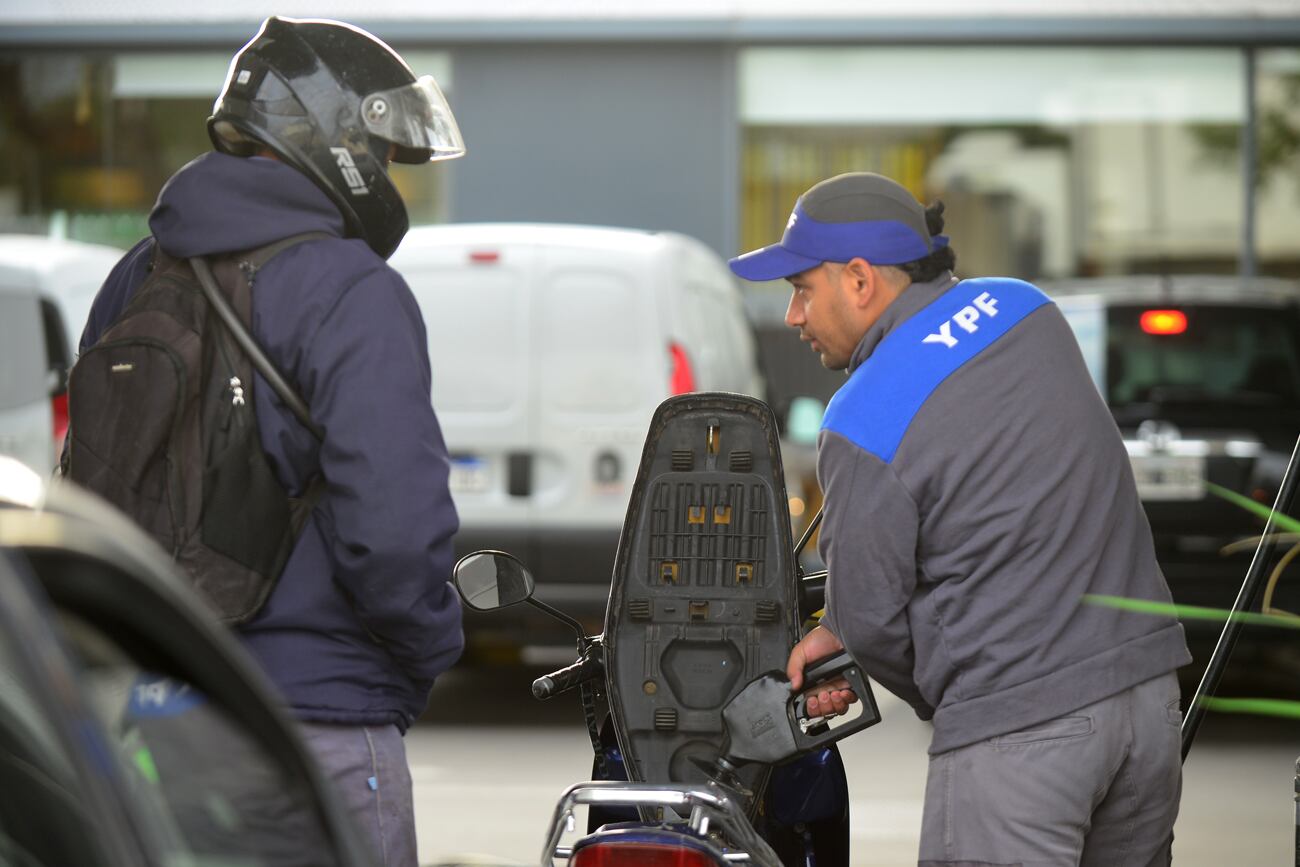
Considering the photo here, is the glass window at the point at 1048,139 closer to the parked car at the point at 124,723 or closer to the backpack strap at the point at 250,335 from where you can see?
the backpack strap at the point at 250,335

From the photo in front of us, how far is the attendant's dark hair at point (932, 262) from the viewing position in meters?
3.61

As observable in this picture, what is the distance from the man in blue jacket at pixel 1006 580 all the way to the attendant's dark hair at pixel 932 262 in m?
0.12

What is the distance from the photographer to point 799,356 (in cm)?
1641

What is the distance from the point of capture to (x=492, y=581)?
3768 mm

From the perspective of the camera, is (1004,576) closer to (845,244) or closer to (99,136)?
(845,244)

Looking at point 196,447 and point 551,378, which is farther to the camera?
point 551,378

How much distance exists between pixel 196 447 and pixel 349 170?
54cm

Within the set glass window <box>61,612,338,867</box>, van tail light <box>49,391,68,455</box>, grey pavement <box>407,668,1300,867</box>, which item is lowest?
grey pavement <box>407,668,1300,867</box>

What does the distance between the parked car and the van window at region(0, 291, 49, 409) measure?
8291 millimetres

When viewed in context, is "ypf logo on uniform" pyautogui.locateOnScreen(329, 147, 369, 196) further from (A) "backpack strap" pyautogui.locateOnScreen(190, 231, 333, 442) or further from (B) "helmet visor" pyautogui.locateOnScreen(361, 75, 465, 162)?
(A) "backpack strap" pyautogui.locateOnScreen(190, 231, 333, 442)

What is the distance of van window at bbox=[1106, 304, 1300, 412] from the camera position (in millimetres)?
8867

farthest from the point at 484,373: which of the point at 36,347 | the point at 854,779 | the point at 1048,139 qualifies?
the point at 1048,139

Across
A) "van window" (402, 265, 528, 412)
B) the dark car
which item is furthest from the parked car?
"van window" (402, 265, 528, 412)

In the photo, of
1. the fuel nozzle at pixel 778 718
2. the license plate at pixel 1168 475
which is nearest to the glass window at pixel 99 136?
the license plate at pixel 1168 475
